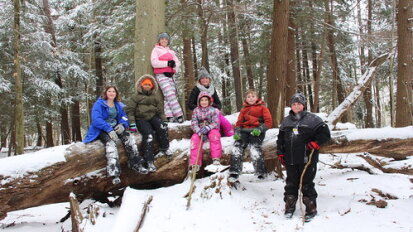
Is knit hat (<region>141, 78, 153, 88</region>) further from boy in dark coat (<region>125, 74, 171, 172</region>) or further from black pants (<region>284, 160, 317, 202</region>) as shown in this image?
black pants (<region>284, 160, 317, 202</region>)

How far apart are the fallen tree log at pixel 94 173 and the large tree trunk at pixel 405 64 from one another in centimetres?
276

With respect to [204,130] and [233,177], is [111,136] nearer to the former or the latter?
[204,130]

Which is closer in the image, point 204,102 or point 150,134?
point 150,134

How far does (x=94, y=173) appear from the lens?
551cm

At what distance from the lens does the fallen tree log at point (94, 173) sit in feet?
16.0

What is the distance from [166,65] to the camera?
6.84 metres

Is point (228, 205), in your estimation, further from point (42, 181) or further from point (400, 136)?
point (400, 136)

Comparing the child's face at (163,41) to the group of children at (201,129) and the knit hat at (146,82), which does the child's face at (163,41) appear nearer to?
the group of children at (201,129)

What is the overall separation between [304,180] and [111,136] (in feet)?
10.8

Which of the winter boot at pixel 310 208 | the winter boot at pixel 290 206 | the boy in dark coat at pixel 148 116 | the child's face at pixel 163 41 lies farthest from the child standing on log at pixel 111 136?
the winter boot at pixel 310 208

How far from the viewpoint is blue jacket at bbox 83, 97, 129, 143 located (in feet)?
17.9

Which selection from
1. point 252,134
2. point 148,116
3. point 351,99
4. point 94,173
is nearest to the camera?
point 94,173

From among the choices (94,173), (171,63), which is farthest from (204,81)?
(94,173)

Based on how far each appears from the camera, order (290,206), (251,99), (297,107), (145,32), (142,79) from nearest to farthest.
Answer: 1. (290,206)
2. (297,107)
3. (251,99)
4. (142,79)
5. (145,32)
